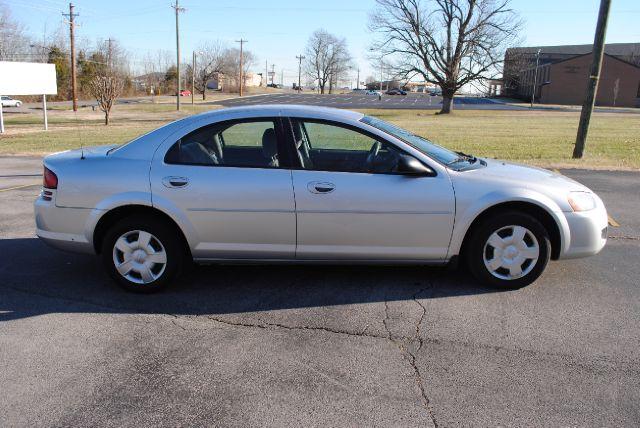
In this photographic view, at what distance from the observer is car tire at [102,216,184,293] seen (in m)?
4.40

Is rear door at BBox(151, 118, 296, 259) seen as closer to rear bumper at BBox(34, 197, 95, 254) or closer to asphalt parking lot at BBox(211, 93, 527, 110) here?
rear bumper at BBox(34, 197, 95, 254)

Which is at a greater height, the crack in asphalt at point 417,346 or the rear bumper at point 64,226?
the rear bumper at point 64,226

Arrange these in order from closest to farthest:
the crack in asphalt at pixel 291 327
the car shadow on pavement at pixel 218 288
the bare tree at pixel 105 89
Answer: the crack in asphalt at pixel 291 327 → the car shadow on pavement at pixel 218 288 → the bare tree at pixel 105 89

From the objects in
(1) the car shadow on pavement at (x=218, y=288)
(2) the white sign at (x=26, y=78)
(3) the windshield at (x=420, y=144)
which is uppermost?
(2) the white sign at (x=26, y=78)

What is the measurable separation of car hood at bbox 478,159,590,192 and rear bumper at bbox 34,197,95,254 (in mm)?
3392

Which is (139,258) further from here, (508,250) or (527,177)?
(527,177)

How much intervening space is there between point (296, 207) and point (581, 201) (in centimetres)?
241

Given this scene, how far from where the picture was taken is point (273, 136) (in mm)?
4523

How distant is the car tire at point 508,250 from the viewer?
4410mm

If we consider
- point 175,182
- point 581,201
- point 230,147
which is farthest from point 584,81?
point 175,182

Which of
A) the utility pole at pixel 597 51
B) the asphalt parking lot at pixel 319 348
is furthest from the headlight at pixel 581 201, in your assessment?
the utility pole at pixel 597 51

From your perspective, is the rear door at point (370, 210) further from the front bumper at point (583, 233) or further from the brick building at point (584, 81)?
the brick building at point (584, 81)

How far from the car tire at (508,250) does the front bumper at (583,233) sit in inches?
7.9

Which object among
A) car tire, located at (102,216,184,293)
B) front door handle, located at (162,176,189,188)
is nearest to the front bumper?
front door handle, located at (162,176,189,188)
